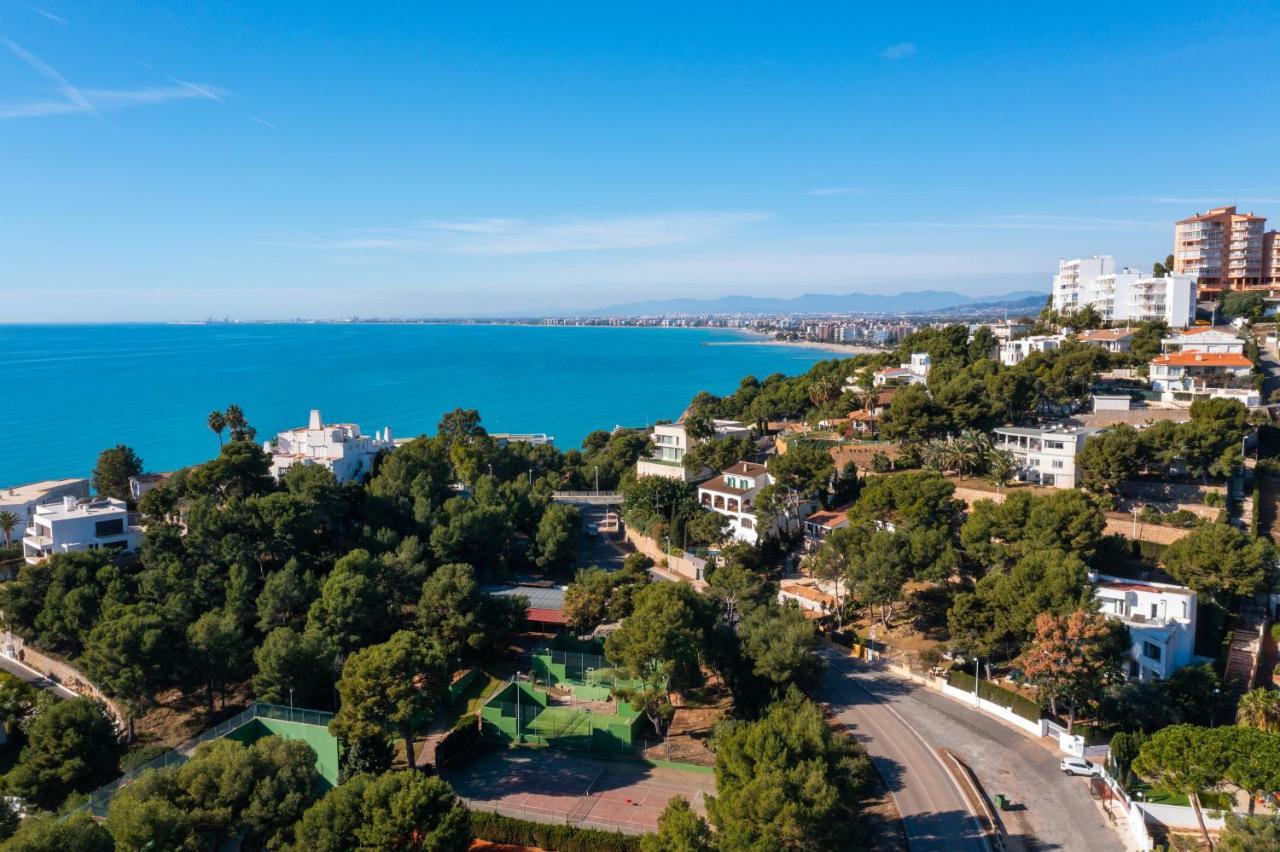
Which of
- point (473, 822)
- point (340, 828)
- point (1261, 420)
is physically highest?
point (1261, 420)

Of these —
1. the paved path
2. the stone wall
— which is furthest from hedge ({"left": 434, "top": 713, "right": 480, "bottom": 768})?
the paved path

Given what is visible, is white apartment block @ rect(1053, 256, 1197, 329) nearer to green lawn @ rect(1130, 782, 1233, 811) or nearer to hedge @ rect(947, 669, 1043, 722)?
hedge @ rect(947, 669, 1043, 722)

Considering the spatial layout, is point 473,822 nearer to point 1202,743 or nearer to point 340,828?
point 340,828

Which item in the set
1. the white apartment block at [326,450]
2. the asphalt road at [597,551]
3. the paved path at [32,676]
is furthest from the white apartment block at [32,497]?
the asphalt road at [597,551]

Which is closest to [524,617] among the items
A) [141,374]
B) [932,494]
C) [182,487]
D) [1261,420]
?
[932,494]

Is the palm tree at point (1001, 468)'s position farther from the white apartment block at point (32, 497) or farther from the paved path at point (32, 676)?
the white apartment block at point (32, 497)

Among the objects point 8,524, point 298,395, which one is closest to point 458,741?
point 8,524
